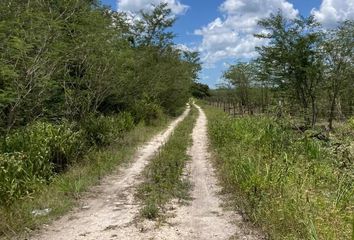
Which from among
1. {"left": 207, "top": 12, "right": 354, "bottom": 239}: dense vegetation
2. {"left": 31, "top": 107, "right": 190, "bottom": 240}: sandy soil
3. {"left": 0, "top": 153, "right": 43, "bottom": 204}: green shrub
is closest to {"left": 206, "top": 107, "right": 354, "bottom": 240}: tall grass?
{"left": 207, "top": 12, "right": 354, "bottom": 239}: dense vegetation

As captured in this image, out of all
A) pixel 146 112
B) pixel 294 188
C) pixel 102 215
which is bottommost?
pixel 102 215

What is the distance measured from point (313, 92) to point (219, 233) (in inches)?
813

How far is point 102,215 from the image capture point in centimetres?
773

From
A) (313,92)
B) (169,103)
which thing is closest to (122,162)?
(313,92)

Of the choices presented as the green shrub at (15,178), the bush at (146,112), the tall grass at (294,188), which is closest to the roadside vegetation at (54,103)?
the green shrub at (15,178)

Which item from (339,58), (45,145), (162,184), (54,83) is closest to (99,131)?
(54,83)

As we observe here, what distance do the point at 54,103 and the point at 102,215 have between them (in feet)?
27.7

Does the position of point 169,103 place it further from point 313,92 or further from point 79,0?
point 79,0

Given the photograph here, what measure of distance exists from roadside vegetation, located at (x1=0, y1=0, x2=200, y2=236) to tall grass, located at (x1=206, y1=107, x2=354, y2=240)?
3264 mm

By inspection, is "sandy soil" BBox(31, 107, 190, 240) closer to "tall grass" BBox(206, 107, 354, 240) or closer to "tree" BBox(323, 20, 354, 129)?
"tall grass" BBox(206, 107, 354, 240)

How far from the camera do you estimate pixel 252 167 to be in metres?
8.67

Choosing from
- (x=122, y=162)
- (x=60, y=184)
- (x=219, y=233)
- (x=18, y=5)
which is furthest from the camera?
(x=122, y=162)

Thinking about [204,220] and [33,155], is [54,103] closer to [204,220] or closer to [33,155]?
[33,155]

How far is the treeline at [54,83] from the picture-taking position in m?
9.47
